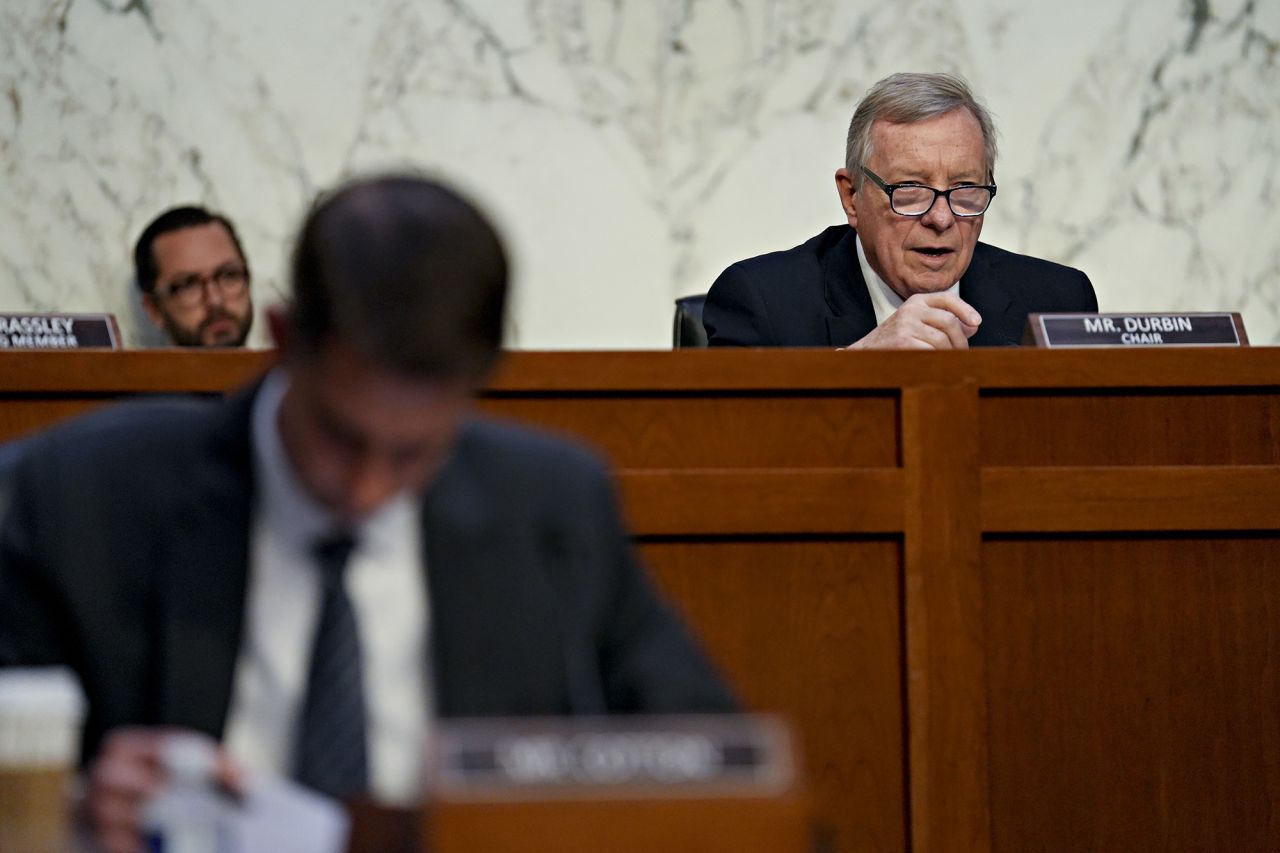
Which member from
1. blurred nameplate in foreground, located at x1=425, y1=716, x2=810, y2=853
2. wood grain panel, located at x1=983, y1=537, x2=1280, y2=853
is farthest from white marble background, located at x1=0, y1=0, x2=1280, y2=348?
blurred nameplate in foreground, located at x1=425, y1=716, x2=810, y2=853

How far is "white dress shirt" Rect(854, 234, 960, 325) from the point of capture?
3.41 m

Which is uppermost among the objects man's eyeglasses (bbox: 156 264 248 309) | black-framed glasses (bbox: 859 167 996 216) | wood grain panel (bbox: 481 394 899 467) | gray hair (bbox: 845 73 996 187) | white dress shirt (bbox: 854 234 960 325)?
gray hair (bbox: 845 73 996 187)

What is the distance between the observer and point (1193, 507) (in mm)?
2494

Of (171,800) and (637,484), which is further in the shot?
(637,484)

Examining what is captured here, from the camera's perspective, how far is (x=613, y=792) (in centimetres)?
82

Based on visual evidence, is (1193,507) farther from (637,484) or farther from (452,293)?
(452,293)

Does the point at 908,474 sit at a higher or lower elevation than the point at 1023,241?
lower

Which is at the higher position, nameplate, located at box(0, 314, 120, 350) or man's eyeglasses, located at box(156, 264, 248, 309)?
man's eyeglasses, located at box(156, 264, 248, 309)

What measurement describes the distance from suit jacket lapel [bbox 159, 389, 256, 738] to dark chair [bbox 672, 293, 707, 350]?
215 centimetres

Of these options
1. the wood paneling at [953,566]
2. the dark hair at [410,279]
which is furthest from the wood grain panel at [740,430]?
the dark hair at [410,279]

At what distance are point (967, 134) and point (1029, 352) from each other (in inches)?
41.1

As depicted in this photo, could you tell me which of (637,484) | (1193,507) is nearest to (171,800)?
(637,484)

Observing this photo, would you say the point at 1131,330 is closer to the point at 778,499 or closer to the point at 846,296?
the point at 778,499

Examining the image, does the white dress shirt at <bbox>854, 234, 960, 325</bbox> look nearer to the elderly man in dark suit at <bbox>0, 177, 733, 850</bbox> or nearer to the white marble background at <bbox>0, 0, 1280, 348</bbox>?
the white marble background at <bbox>0, 0, 1280, 348</bbox>
